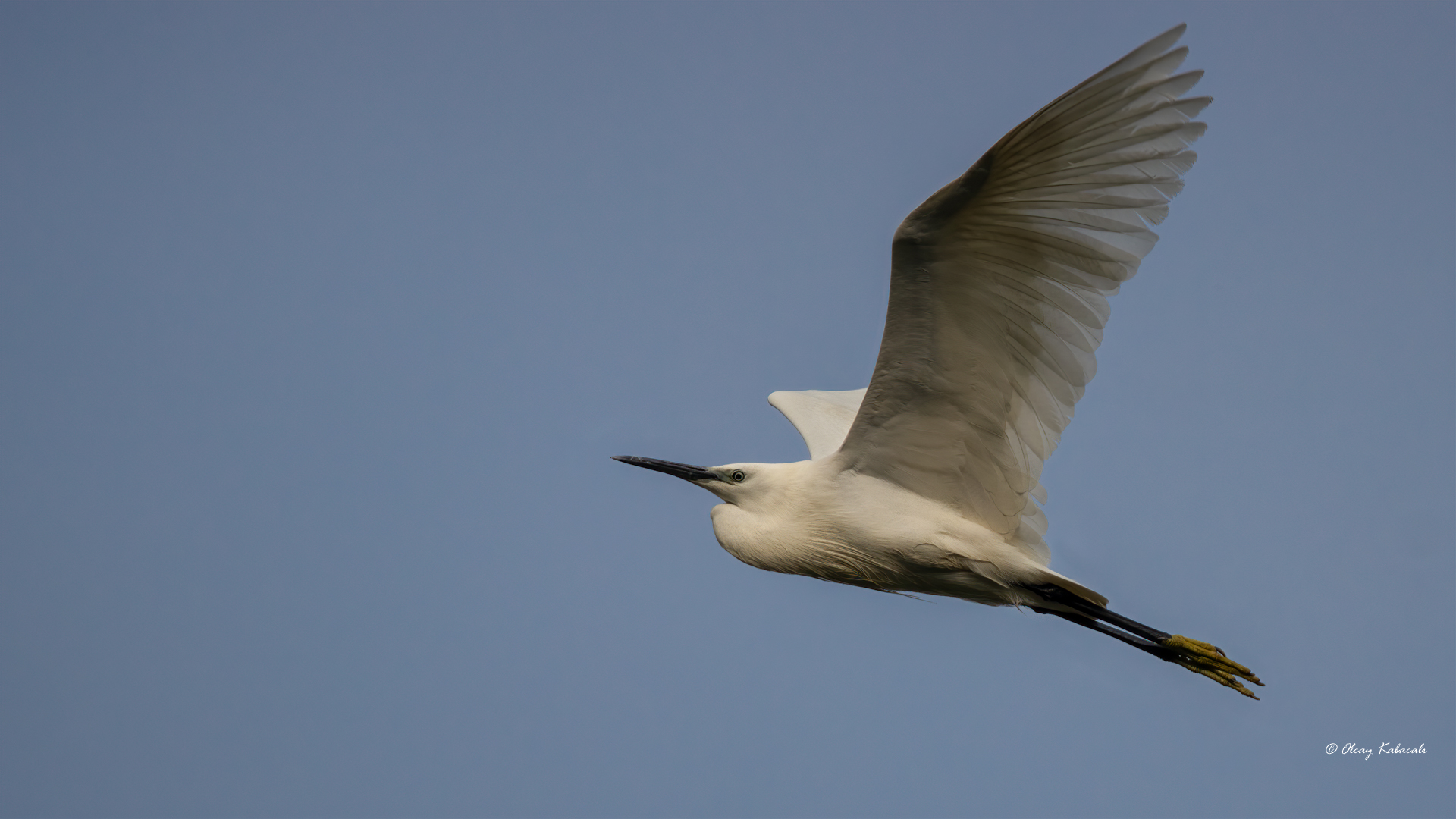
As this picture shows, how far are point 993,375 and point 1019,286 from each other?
0.44 metres

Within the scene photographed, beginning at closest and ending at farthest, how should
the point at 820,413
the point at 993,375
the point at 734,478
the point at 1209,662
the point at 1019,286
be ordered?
the point at 1019,286 < the point at 993,375 < the point at 1209,662 < the point at 734,478 < the point at 820,413

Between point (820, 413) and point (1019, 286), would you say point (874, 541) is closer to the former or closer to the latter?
point (1019, 286)

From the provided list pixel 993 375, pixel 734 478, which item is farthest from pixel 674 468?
pixel 993 375

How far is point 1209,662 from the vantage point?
4.47 meters

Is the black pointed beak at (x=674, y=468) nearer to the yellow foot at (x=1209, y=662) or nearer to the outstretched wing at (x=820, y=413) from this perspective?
the outstretched wing at (x=820, y=413)

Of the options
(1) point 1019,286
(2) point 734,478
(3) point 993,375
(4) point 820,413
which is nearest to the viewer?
(1) point 1019,286

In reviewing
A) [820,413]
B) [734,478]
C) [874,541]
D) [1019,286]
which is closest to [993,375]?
[1019,286]

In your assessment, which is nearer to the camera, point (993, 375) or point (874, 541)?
point (993, 375)

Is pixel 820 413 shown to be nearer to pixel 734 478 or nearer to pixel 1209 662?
pixel 734 478

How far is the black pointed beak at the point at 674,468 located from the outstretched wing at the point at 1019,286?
84cm

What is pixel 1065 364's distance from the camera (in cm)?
395

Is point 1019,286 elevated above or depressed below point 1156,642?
above

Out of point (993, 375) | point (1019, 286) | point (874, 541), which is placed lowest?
point (874, 541)

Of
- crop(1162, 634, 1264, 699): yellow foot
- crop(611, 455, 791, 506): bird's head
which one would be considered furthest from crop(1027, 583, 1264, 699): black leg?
crop(611, 455, 791, 506): bird's head
